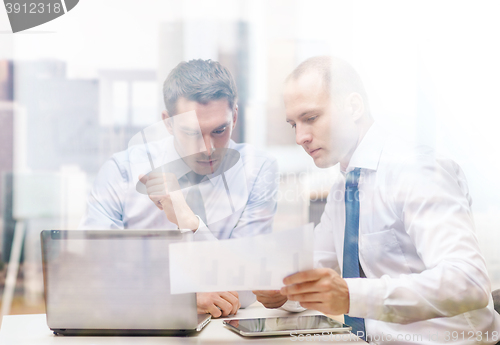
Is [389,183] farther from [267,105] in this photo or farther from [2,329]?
[2,329]

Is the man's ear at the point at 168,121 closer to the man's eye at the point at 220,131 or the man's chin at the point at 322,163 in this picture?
the man's eye at the point at 220,131

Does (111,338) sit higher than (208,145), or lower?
lower

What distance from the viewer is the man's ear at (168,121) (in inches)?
52.8

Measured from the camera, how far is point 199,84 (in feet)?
4.41

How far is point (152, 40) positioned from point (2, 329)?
0.96 metres

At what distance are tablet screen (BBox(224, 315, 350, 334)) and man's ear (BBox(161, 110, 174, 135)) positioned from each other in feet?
2.47

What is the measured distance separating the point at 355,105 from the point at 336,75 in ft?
0.39

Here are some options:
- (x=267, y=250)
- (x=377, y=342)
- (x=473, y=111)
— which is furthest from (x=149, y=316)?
(x=473, y=111)

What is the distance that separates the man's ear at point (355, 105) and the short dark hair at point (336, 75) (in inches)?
0.5

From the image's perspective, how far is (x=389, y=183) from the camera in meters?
1.09

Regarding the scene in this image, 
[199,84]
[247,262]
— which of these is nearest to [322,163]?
[199,84]

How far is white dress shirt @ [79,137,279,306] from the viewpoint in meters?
1.37

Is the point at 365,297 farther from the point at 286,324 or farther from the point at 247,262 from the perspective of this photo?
the point at 247,262

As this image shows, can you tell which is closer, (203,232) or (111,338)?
(111,338)
